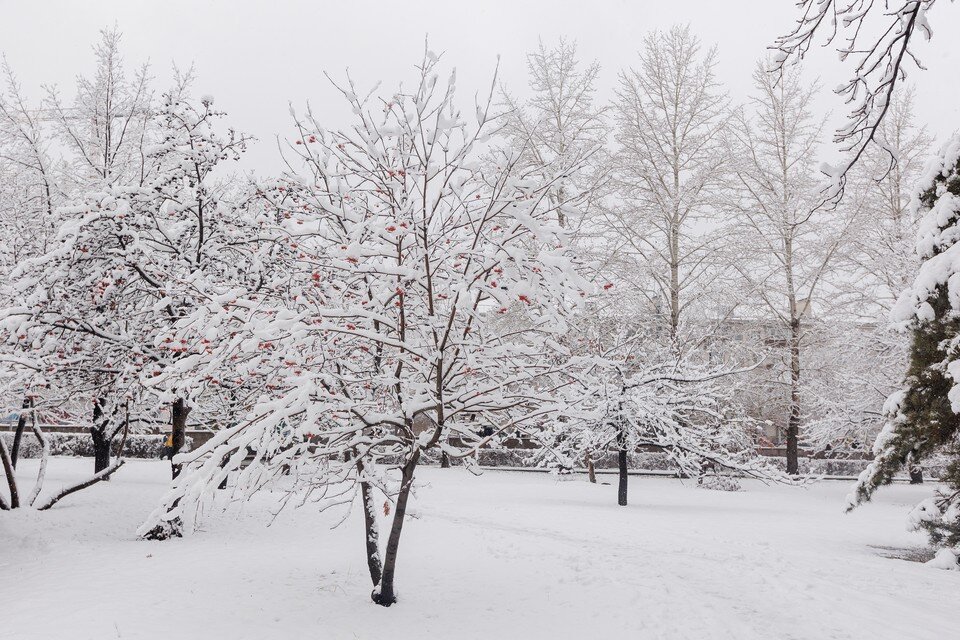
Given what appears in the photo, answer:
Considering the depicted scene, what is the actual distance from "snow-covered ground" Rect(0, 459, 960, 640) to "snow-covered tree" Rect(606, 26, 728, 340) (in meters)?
8.51

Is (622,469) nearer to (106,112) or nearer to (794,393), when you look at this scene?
(794,393)

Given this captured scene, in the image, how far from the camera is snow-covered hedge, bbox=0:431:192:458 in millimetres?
24156

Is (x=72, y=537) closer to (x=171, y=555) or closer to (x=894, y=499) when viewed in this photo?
(x=171, y=555)

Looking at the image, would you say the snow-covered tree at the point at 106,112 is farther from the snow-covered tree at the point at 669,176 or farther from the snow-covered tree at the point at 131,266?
the snow-covered tree at the point at 669,176

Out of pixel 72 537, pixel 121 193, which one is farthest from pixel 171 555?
pixel 121 193

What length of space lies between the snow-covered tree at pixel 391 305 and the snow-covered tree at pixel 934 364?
428 cm

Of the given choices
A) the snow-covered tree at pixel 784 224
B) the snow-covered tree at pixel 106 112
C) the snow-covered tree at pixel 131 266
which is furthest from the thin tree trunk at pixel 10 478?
the snow-covered tree at pixel 784 224

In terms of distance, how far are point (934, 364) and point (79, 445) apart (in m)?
27.3

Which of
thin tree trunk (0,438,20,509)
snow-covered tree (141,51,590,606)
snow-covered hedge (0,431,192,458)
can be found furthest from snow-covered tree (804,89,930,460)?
snow-covered hedge (0,431,192,458)

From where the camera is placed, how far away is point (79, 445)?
24.8 metres

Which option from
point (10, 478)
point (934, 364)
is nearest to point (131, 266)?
point (10, 478)

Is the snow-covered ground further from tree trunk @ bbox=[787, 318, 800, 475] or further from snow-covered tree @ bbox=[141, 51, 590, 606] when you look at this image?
tree trunk @ bbox=[787, 318, 800, 475]

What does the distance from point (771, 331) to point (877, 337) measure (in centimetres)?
397

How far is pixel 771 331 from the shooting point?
21766mm
